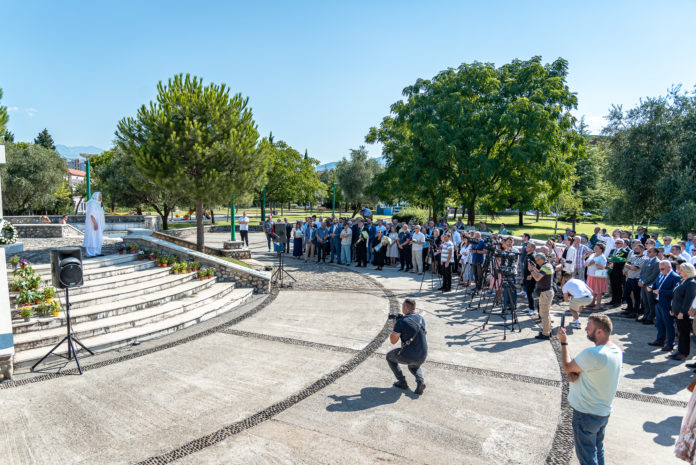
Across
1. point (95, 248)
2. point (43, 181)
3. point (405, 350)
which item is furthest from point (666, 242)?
point (43, 181)

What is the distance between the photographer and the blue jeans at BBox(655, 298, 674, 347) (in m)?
7.66

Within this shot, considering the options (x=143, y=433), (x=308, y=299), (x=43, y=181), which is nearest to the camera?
(x=143, y=433)

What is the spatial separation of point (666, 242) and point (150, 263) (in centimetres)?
1556

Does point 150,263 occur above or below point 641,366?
above

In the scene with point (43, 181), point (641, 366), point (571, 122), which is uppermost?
point (571, 122)

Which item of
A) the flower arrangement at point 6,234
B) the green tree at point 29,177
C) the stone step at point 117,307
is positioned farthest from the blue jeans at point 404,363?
the green tree at point 29,177

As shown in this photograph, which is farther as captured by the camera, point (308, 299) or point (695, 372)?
point (308, 299)

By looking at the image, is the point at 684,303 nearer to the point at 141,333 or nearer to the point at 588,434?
the point at 588,434

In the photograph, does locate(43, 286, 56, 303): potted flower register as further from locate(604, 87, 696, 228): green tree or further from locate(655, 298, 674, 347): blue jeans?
locate(604, 87, 696, 228): green tree

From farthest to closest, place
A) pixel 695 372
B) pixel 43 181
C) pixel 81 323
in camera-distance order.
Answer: pixel 43 181 < pixel 81 323 < pixel 695 372

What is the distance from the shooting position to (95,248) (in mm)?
11828

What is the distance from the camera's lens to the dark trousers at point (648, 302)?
924 cm

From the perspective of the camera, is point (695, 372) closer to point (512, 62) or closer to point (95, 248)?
point (95, 248)

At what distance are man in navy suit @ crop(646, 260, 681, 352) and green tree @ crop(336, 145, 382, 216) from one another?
32844mm
